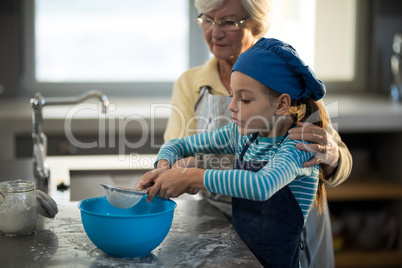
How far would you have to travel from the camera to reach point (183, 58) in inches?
136

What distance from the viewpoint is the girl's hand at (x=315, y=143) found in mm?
1312

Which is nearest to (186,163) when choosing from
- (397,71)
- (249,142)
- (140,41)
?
(249,142)

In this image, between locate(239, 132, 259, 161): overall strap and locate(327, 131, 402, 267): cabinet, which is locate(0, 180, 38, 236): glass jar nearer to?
locate(239, 132, 259, 161): overall strap

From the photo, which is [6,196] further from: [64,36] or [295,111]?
[64,36]

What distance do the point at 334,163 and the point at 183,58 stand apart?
2.09m

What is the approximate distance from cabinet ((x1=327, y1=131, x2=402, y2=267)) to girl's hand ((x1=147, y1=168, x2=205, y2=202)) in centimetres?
185

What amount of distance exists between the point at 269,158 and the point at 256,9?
56cm

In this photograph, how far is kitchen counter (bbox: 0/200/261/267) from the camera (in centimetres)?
115

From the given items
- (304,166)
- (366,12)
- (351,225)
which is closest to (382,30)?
(366,12)

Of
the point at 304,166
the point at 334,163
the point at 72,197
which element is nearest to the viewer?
the point at 304,166

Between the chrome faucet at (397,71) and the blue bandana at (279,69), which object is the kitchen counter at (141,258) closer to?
the blue bandana at (279,69)

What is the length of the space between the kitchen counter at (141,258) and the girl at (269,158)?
10 centimetres

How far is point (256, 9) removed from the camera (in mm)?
1708

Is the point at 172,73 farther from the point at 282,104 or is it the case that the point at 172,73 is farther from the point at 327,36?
the point at 282,104
